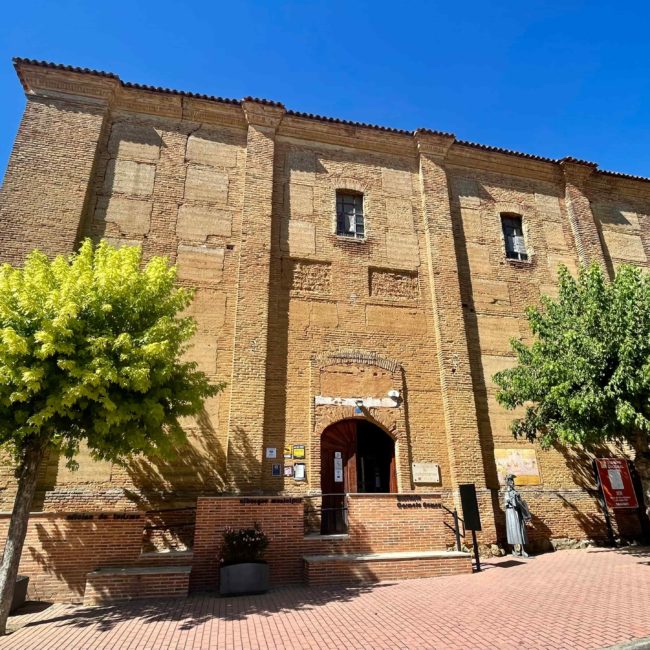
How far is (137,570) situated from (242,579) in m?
1.65

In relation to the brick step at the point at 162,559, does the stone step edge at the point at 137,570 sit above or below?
below

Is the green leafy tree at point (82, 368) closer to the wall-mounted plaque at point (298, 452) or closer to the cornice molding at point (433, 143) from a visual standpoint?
the wall-mounted plaque at point (298, 452)

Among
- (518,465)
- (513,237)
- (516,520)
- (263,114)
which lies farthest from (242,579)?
(513,237)

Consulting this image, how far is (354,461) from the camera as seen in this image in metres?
10.5

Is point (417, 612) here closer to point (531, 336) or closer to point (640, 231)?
point (531, 336)

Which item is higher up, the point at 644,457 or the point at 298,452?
the point at 298,452

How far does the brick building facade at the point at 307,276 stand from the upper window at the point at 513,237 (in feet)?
0.22

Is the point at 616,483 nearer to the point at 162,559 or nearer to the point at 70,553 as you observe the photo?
the point at 162,559

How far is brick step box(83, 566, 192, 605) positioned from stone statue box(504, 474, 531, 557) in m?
6.70

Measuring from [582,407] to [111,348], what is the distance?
8.03 m

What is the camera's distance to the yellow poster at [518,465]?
435 inches

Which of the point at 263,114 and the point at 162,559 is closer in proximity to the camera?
the point at 162,559

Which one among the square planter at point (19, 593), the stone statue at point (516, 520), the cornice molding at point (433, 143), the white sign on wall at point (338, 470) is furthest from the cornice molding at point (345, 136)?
the square planter at point (19, 593)

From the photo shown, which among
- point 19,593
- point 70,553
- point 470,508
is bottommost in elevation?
point 19,593
